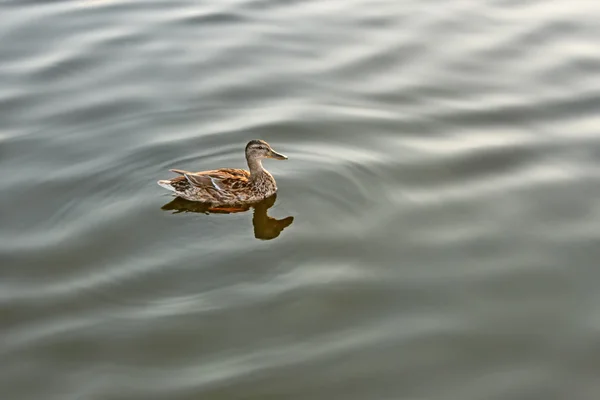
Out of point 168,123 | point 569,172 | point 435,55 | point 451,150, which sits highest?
point 435,55

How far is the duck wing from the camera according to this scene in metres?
8.86

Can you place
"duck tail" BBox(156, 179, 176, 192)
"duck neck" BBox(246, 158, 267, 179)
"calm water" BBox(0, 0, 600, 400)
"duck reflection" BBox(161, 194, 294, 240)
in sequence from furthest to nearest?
"duck neck" BBox(246, 158, 267, 179) < "duck tail" BBox(156, 179, 176, 192) < "duck reflection" BBox(161, 194, 294, 240) < "calm water" BBox(0, 0, 600, 400)

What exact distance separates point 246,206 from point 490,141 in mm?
2847

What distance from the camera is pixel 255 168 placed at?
29.9ft

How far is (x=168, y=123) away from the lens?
10.3m

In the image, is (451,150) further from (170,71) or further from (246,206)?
(170,71)

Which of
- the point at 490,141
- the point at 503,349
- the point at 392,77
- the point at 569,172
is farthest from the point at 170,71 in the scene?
the point at 503,349

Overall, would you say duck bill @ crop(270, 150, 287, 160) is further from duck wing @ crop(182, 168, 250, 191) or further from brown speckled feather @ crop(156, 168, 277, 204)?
duck wing @ crop(182, 168, 250, 191)

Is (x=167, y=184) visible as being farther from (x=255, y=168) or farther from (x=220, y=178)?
(x=255, y=168)

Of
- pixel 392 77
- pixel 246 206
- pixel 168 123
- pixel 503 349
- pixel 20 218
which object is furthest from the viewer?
pixel 392 77

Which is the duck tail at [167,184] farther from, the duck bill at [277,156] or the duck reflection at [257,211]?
the duck bill at [277,156]

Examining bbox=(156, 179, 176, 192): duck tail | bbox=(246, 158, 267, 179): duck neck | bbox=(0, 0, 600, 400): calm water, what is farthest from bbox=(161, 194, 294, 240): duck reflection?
bbox=(246, 158, 267, 179): duck neck

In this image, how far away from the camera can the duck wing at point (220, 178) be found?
8.86 m

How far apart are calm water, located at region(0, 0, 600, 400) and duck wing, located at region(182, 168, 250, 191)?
31 centimetres
